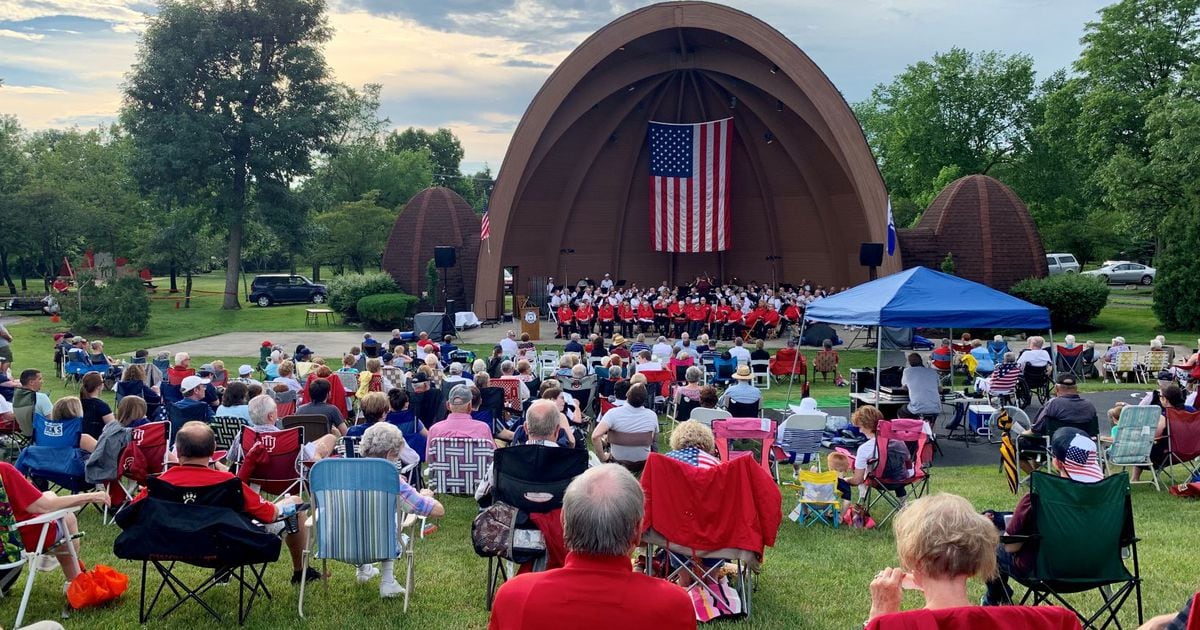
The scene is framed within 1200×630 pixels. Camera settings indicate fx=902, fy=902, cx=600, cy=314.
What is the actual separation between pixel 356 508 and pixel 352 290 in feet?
79.1

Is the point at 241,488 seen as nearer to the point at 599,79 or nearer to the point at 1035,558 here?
the point at 1035,558

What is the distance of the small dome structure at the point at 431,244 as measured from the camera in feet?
97.7

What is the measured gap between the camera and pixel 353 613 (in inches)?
216

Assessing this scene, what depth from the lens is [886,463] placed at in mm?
7590

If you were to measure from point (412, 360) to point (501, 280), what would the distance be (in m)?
13.7

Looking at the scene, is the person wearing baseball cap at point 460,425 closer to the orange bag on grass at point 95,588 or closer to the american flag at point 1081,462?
the orange bag on grass at point 95,588

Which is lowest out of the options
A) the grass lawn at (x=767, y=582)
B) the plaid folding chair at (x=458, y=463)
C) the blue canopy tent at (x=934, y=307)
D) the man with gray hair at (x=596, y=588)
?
the grass lawn at (x=767, y=582)

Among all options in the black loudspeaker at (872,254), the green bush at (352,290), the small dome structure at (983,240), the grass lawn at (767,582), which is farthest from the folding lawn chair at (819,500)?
the green bush at (352,290)

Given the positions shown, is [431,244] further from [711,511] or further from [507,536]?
[711,511]

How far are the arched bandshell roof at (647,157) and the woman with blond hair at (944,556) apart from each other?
2287 centimetres

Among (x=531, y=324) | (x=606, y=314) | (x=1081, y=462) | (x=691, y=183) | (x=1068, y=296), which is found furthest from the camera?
(x=691, y=183)

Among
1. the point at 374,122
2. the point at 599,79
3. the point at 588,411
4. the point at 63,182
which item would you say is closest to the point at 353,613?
the point at 588,411

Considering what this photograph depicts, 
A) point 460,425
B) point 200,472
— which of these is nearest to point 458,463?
point 460,425

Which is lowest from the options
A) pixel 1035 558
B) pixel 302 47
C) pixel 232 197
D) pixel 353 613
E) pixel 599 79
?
pixel 353 613
